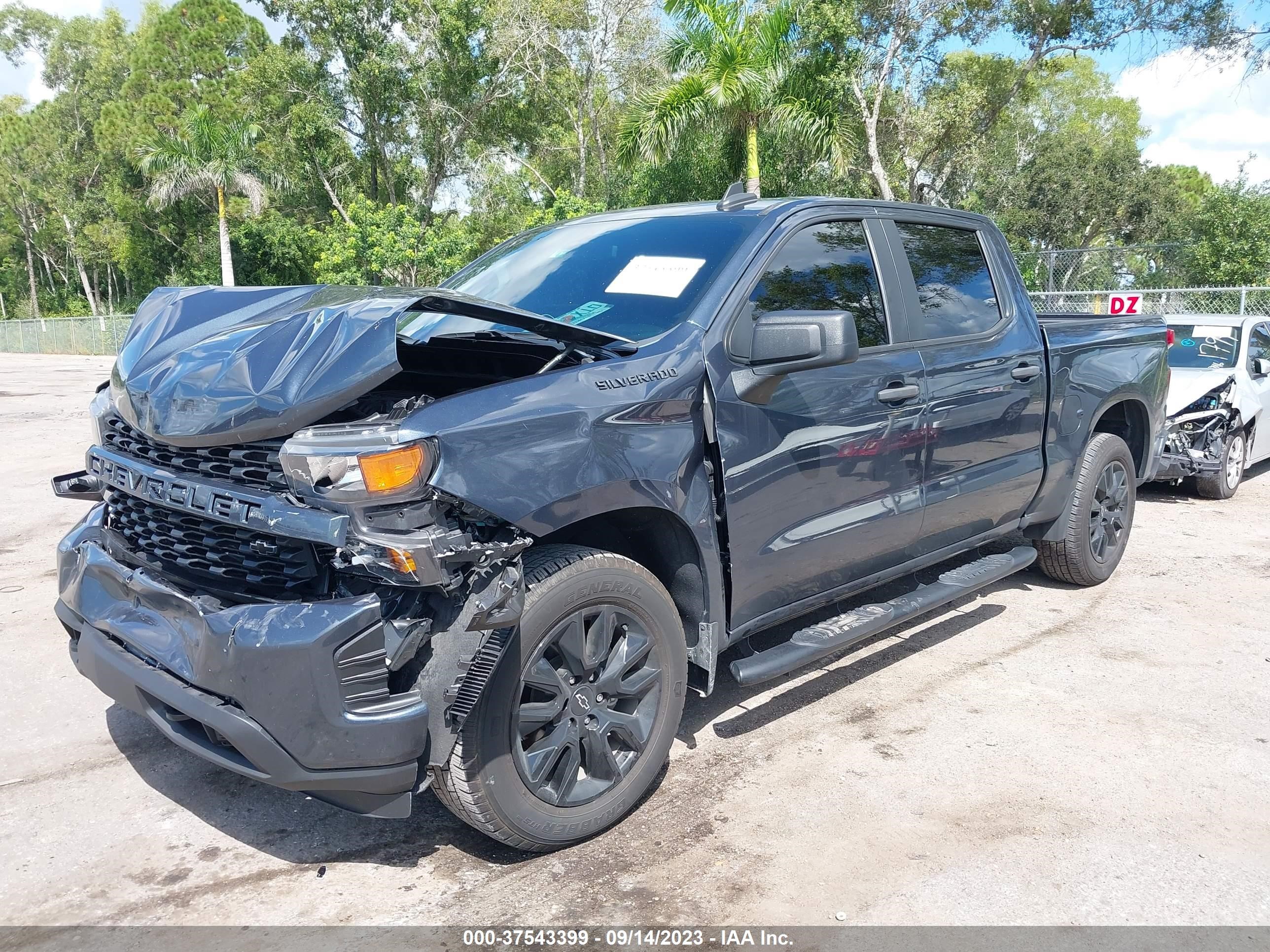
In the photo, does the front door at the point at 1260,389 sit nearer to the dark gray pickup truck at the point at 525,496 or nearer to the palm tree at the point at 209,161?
the dark gray pickup truck at the point at 525,496

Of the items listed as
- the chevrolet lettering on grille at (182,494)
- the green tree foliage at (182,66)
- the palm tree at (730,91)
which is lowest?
the chevrolet lettering on grille at (182,494)

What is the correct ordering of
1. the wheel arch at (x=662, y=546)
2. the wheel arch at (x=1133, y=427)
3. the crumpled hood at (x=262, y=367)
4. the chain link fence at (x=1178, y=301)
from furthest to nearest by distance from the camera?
the chain link fence at (x=1178, y=301)
the wheel arch at (x=1133, y=427)
the wheel arch at (x=662, y=546)
the crumpled hood at (x=262, y=367)

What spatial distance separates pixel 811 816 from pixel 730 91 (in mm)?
17069

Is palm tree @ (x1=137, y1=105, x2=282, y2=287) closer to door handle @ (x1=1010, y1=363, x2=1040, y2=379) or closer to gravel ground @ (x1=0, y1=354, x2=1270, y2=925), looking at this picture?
gravel ground @ (x1=0, y1=354, x2=1270, y2=925)

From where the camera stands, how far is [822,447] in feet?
12.1

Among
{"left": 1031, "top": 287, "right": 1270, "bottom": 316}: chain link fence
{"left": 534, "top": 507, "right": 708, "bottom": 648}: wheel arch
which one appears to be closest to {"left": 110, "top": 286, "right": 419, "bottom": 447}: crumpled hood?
{"left": 534, "top": 507, "right": 708, "bottom": 648}: wheel arch

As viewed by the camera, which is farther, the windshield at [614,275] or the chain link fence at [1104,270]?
the chain link fence at [1104,270]

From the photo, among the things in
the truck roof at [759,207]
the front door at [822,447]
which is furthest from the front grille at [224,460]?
the truck roof at [759,207]

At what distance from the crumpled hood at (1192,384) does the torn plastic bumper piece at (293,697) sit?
7897 mm

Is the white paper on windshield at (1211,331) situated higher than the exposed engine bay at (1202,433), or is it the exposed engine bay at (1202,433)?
the white paper on windshield at (1211,331)

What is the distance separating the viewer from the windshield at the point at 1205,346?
9008mm

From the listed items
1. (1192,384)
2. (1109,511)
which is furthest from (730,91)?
(1109,511)

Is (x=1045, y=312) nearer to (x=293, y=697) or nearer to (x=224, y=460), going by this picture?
(x=224, y=460)

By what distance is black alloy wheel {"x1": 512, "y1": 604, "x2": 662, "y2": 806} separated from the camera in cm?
291
